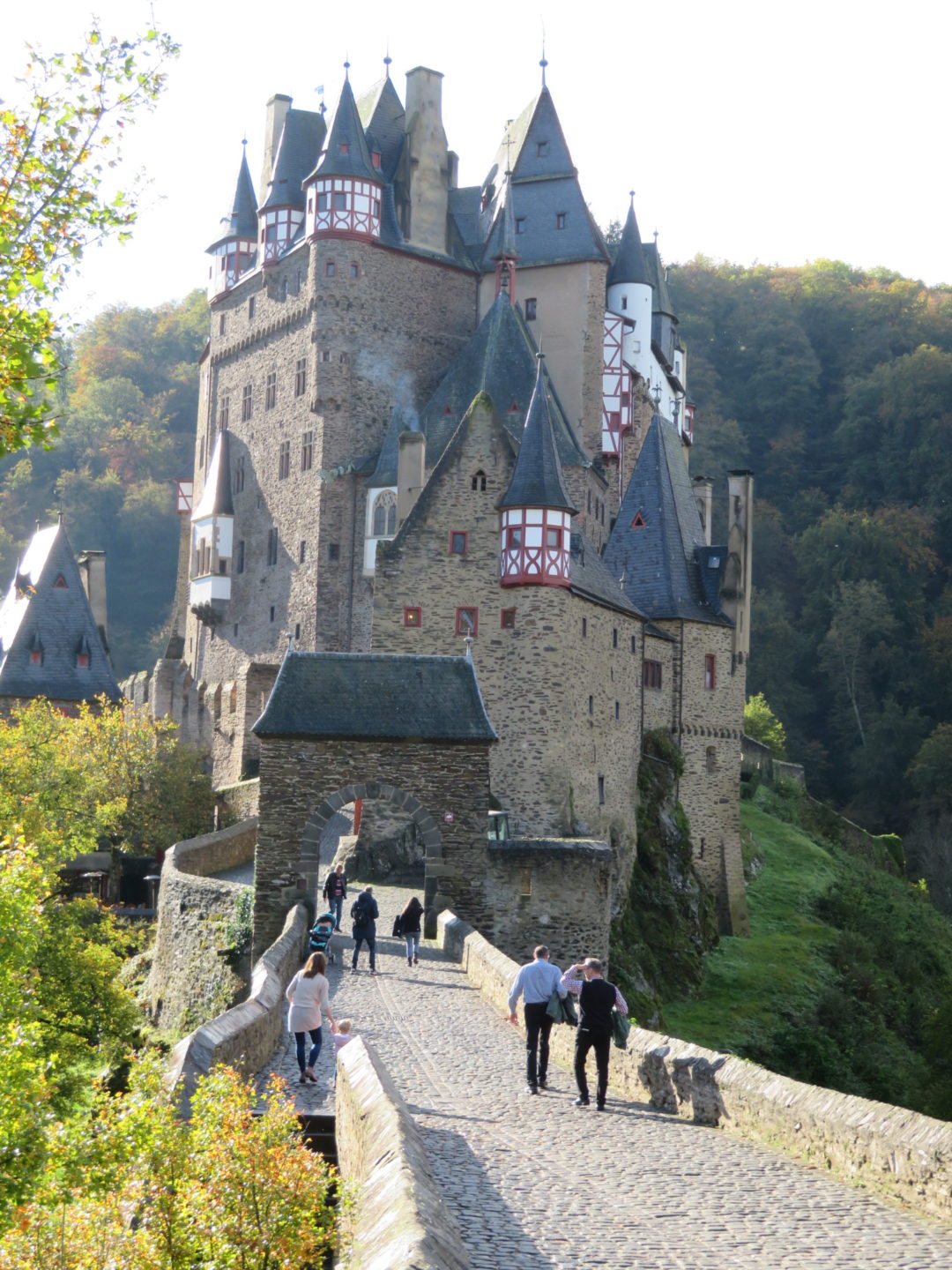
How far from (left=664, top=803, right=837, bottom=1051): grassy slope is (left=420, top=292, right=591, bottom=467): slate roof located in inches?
517

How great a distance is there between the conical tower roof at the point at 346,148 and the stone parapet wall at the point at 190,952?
85.2 ft

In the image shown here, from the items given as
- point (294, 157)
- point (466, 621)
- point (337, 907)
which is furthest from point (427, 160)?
point (337, 907)

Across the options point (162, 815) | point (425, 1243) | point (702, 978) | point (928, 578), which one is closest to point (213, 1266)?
point (425, 1243)

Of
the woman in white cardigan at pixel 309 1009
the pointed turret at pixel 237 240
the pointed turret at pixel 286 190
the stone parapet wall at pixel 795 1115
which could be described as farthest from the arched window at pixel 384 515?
the woman in white cardigan at pixel 309 1009

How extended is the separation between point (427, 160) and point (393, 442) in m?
10.3

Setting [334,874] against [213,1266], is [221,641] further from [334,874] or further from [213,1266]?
[213,1266]

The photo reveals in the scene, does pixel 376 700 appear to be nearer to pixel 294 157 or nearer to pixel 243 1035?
pixel 243 1035

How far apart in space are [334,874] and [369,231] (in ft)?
93.7

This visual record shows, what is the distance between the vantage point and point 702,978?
3941cm

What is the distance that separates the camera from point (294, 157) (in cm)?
5481

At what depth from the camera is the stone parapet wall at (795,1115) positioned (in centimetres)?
1041

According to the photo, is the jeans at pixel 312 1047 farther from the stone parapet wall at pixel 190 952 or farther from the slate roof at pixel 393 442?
the slate roof at pixel 393 442

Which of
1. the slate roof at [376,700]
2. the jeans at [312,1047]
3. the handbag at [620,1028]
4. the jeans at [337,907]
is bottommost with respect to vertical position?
the jeans at [337,907]

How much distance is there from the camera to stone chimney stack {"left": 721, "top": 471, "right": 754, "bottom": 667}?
45.7 meters
